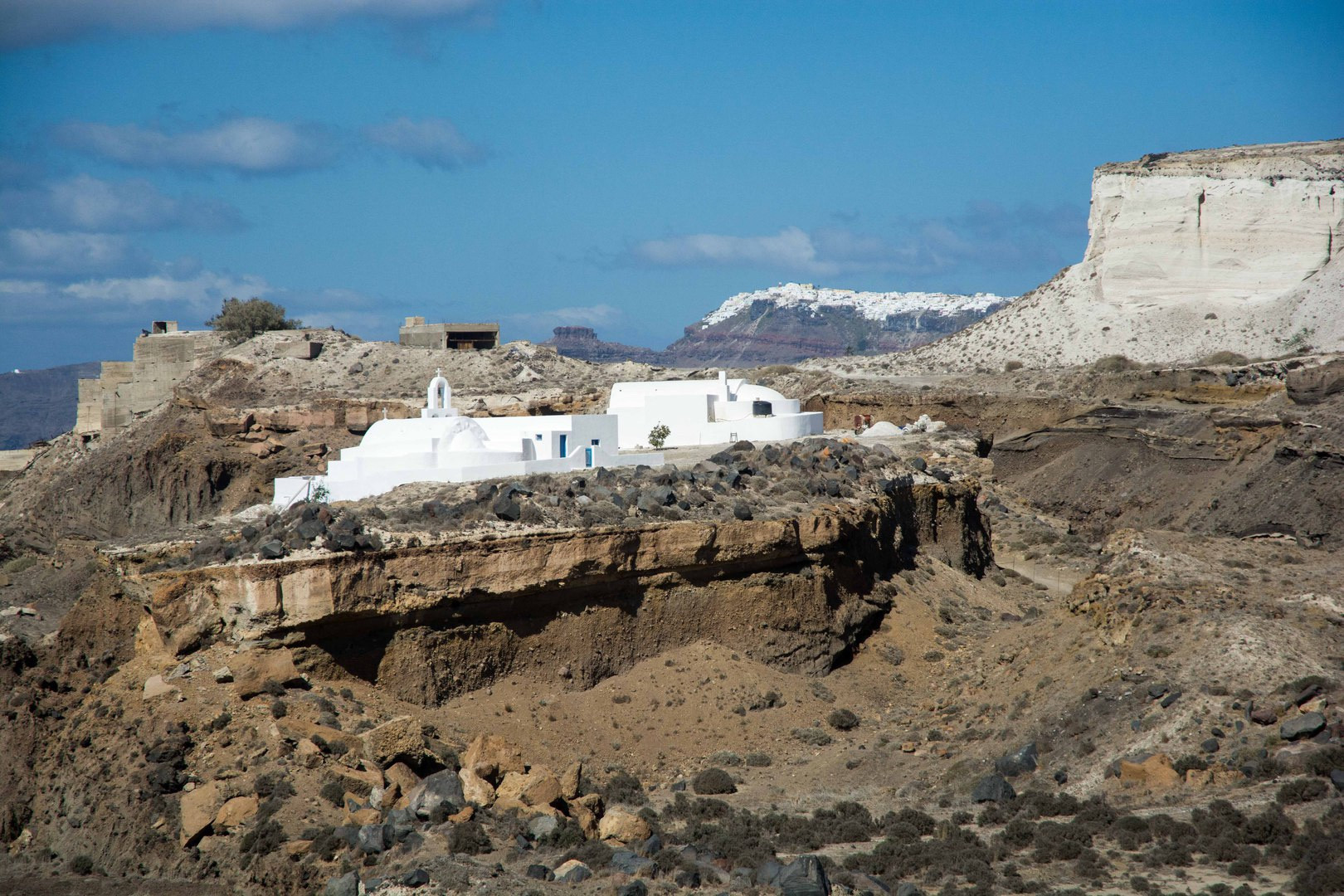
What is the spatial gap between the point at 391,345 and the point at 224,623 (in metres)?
39.4

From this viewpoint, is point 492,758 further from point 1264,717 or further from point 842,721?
point 1264,717

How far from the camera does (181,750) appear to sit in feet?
55.5

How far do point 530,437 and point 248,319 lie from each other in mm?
38214

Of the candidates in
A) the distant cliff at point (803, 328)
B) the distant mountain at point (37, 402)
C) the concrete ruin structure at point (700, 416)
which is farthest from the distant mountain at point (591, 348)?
the concrete ruin structure at point (700, 416)

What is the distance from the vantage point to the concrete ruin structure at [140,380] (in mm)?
56444

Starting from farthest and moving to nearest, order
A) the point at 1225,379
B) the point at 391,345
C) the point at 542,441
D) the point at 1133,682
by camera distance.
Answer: the point at 391,345 < the point at 1225,379 < the point at 542,441 < the point at 1133,682

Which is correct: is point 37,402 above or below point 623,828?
above

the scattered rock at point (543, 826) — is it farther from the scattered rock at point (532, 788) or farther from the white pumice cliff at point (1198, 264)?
the white pumice cliff at point (1198, 264)

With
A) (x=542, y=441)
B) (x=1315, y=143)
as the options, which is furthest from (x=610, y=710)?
(x=1315, y=143)

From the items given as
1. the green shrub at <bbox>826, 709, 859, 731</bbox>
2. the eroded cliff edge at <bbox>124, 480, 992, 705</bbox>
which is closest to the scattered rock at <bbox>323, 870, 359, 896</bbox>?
the eroded cliff edge at <bbox>124, 480, 992, 705</bbox>

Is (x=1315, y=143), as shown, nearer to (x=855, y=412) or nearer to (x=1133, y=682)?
(x=855, y=412)

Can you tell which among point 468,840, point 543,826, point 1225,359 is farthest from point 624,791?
point 1225,359

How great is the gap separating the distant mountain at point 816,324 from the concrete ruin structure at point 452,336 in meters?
72.8

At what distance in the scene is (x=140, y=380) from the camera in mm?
57125
